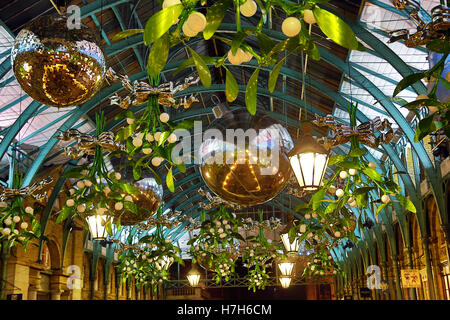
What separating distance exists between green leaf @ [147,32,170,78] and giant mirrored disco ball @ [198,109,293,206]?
72 cm

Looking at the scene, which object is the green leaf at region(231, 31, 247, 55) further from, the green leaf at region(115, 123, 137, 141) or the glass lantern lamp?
the green leaf at region(115, 123, 137, 141)

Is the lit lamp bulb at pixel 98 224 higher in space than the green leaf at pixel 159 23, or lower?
higher

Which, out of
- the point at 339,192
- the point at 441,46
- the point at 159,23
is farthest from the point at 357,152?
the point at 159,23

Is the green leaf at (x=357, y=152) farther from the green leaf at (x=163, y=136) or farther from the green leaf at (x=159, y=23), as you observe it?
the green leaf at (x=159, y=23)

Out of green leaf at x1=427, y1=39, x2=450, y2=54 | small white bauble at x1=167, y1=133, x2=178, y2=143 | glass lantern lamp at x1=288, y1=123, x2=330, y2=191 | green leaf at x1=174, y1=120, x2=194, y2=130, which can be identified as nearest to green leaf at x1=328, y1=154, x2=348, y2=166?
glass lantern lamp at x1=288, y1=123, x2=330, y2=191

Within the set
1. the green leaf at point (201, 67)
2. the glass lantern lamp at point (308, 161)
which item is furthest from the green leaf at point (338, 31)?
the glass lantern lamp at point (308, 161)

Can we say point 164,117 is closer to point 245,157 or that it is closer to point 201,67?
point 245,157

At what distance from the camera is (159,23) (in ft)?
4.81

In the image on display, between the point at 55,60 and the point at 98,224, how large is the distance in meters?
3.32

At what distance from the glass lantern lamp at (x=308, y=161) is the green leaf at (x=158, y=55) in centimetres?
226

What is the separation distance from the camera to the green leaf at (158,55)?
1.59 m

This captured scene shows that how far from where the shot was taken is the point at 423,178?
16203 mm
